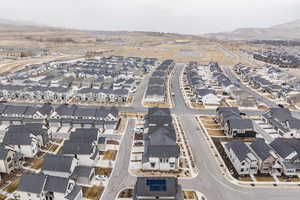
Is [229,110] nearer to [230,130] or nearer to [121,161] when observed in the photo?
[230,130]

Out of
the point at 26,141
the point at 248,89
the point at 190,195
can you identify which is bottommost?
the point at 190,195

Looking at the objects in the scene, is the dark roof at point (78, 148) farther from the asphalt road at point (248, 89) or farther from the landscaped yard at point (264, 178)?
the asphalt road at point (248, 89)

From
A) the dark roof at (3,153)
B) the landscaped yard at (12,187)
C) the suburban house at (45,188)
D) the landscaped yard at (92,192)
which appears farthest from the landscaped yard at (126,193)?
the dark roof at (3,153)

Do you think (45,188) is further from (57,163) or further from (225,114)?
(225,114)

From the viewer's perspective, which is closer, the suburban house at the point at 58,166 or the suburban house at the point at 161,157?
the suburban house at the point at 58,166

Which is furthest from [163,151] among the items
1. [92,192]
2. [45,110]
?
[45,110]

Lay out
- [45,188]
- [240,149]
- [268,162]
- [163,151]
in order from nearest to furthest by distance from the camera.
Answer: [45,188] < [268,162] < [163,151] < [240,149]
